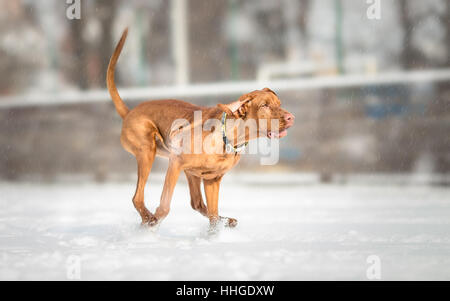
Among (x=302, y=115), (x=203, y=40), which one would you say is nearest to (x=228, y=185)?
(x=302, y=115)

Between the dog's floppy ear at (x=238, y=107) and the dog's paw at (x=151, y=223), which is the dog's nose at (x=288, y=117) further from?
the dog's paw at (x=151, y=223)

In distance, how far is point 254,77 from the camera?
256 inches

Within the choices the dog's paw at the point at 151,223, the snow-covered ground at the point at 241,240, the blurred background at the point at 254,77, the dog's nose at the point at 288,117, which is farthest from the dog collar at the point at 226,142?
the blurred background at the point at 254,77

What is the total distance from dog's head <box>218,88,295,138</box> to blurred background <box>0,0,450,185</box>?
3761mm

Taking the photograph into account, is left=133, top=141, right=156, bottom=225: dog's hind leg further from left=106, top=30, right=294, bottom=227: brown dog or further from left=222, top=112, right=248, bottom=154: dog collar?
left=222, top=112, right=248, bottom=154: dog collar

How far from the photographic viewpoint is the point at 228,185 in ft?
20.8

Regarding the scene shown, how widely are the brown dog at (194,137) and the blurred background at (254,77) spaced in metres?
3.47

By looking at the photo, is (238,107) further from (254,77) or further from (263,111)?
(254,77)

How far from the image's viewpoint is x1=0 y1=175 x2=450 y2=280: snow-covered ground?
6.51 ft

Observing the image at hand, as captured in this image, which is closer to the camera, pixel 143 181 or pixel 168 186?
pixel 168 186

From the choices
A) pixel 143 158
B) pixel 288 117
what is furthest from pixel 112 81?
pixel 288 117

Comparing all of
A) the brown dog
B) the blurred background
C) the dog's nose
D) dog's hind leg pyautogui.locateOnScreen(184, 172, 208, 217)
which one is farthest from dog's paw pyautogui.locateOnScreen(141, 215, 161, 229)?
the blurred background

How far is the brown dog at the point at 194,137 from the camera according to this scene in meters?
2.45

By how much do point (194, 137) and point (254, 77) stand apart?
4088 mm
